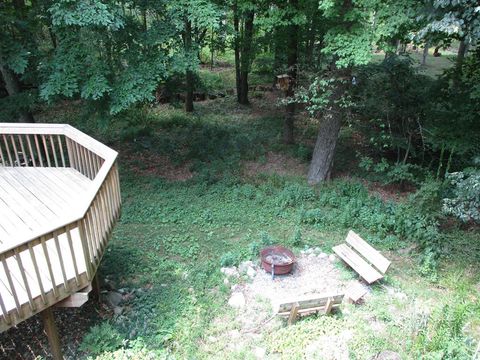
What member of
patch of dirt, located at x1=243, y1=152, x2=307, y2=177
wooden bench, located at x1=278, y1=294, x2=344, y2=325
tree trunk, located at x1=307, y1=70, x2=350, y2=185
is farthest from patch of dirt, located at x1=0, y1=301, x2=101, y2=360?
tree trunk, located at x1=307, y1=70, x2=350, y2=185

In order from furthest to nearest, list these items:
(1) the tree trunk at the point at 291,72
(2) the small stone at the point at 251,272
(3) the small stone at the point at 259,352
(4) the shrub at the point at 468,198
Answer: (1) the tree trunk at the point at 291,72, (2) the small stone at the point at 251,272, (4) the shrub at the point at 468,198, (3) the small stone at the point at 259,352

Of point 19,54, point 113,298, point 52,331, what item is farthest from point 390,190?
point 19,54

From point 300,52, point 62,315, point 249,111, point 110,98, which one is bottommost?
point 62,315

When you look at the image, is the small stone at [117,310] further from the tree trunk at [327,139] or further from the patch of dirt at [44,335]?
the tree trunk at [327,139]

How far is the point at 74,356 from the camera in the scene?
4805 mm

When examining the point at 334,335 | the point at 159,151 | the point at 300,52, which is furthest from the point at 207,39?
the point at 334,335

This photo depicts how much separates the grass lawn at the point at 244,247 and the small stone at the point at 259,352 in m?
0.04

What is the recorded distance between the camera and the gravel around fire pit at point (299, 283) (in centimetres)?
591

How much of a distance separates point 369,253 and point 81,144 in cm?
501

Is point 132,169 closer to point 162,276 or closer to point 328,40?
point 162,276

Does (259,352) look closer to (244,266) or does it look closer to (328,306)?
(328,306)

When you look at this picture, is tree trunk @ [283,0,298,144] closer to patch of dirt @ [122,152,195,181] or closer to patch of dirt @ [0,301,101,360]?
patch of dirt @ [122,152,195,181]

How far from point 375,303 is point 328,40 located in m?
4.83

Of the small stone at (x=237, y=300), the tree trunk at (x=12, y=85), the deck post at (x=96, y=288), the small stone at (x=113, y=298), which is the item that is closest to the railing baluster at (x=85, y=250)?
the deck post at (x=96, y=288)
